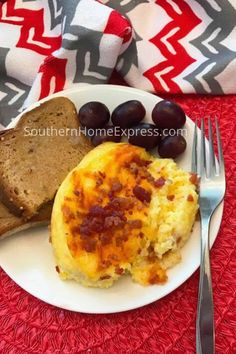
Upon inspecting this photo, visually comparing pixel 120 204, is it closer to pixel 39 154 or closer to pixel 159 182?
pixel 159 182

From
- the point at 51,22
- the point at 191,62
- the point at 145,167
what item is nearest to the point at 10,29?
the point at 51,22

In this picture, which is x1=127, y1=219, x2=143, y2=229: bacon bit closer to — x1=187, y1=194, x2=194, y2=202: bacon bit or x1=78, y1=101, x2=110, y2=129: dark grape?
x1=187, y1=194, x2=194, y2=202: bacon bit

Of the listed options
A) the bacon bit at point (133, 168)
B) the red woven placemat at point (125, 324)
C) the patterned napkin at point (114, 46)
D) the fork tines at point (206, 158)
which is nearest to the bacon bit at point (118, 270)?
the red woven placemat at point (125, 324)

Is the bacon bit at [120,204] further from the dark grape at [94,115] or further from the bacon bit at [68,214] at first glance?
the dark grape at [94,115]

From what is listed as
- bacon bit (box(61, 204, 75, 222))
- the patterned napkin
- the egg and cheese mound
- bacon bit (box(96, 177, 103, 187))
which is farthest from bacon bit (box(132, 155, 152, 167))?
the patterned napkin

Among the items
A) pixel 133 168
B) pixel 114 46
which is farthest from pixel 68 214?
pixel 114 46
